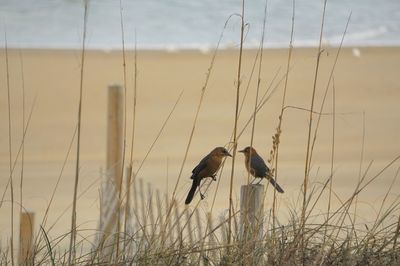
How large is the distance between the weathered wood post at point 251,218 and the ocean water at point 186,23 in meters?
10.9

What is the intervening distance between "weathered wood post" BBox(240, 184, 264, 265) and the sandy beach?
459 centimetres

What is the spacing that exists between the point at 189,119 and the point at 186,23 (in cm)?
478

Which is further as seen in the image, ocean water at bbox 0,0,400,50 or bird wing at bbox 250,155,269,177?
ocean water at bbox 0,0,400,50

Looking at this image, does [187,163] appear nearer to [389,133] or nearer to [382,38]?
[389,133]

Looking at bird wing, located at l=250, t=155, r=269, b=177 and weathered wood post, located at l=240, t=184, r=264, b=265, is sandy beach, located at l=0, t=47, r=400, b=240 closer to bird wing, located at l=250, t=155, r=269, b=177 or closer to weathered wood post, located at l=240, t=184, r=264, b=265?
bird wing, located at l=250, t=155, r=269, b=177

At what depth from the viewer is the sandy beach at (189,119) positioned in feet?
31.2

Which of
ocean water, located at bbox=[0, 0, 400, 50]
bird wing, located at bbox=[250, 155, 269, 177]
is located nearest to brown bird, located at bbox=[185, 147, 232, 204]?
bird wing, located at bbox=[250, 155, 269, 177]

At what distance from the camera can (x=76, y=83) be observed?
13.0 metres

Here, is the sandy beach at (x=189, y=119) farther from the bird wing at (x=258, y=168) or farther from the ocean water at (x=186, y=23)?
the bird wing at (x=258, y=168)

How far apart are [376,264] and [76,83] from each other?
1003cm

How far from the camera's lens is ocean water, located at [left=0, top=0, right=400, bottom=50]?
1494cm

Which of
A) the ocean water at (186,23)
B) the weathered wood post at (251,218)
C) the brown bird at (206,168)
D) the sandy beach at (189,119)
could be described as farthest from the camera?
the ocean water at (186,23)

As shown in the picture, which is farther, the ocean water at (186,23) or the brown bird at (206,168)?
the ocean water at (186,23)

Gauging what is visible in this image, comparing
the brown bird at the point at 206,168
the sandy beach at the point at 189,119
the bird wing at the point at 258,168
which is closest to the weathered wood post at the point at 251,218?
the brown bird at the point at 206,168
